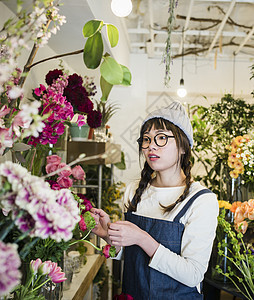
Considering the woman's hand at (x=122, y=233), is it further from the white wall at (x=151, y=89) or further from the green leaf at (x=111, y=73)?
the white wall at (x=151, y=89)

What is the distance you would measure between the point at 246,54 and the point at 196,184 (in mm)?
4229

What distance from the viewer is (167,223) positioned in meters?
1.44

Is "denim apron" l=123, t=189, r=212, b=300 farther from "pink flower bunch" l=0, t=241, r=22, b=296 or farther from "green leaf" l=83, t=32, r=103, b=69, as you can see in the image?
"pink flower bunch" l=0, t=241, r=22, b=296

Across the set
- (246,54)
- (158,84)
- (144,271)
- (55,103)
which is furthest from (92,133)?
(246,54)

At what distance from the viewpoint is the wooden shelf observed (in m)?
1.65

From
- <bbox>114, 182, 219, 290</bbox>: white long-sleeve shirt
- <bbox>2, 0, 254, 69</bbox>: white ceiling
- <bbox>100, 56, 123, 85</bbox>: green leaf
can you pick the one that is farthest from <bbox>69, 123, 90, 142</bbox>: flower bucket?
<bbox>100, 56, 123, 85</bbox>: green leaf

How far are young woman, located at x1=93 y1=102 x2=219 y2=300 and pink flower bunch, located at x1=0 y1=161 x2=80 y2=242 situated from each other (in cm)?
74

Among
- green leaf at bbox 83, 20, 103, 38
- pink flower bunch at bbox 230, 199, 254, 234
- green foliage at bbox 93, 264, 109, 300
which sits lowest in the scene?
A: green foliage at bbox 93, 264, 109, 300

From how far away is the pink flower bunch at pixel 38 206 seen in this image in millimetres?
488

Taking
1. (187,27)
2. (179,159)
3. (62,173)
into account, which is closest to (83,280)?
(179,159)

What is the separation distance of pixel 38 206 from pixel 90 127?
1679 mm

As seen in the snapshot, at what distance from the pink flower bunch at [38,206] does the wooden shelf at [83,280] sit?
1.21 meters

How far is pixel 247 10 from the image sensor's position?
3840mm

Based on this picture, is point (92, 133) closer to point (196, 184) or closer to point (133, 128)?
point (196, 184)
